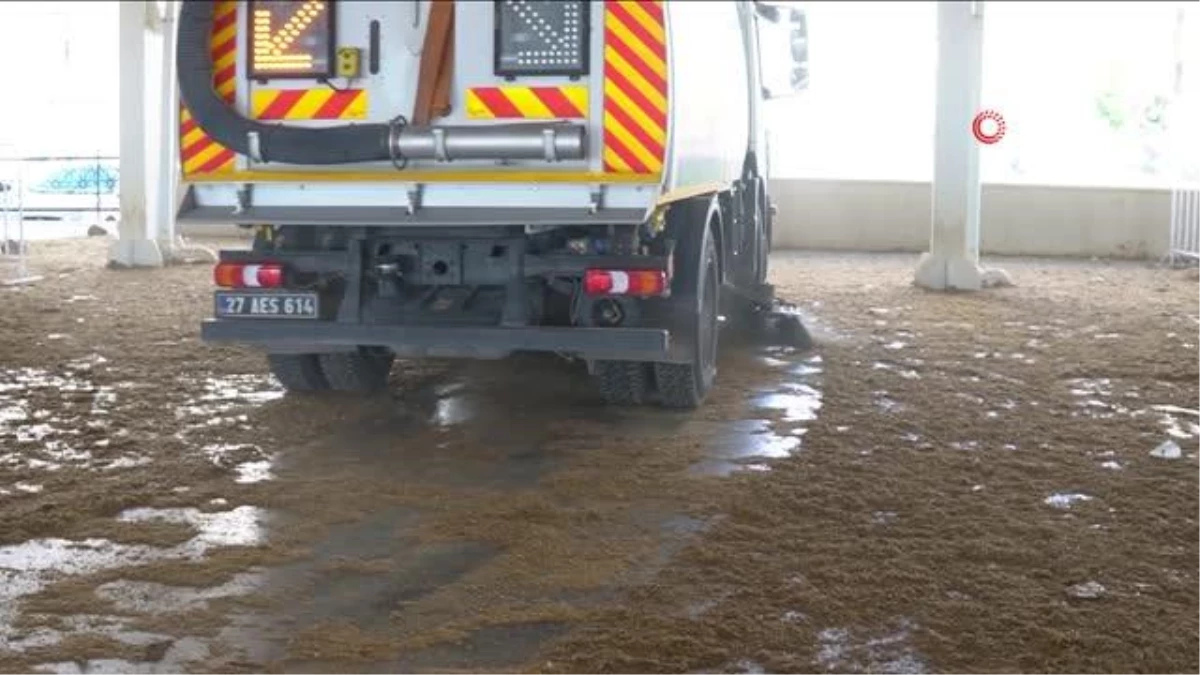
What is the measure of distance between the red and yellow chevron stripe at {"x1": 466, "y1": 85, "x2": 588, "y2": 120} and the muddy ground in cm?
169

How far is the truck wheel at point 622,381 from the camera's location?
8047mm

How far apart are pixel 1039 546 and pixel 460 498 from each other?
2.44 metres

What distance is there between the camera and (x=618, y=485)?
647 centimetres

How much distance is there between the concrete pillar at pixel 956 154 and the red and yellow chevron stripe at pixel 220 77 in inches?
378

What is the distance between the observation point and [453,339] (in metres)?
7.34

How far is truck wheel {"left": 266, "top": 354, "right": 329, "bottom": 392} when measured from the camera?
8.40 m

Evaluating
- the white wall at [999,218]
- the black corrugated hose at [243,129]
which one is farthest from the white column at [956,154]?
the black corrugated hose at [243,129]

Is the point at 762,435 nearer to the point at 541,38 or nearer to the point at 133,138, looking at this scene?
the point at 541,38

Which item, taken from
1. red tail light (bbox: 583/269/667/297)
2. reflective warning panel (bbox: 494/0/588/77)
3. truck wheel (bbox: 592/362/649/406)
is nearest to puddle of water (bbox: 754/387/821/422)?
truck wheel (bbox: 592/362/649/406)

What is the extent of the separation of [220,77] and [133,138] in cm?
988

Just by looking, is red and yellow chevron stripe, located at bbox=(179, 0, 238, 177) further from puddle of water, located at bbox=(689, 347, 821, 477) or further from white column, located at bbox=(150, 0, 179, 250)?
white column, located at bbox=(150, 0, 179, 250)

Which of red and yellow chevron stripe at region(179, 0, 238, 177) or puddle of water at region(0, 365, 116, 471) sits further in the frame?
red and yellow chevron stripe at region(179, 0, 238, 177)

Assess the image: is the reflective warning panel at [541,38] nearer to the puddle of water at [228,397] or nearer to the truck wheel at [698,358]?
the truck wheel at [698,358]

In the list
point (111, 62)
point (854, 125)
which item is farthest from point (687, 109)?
point (111, 62)
